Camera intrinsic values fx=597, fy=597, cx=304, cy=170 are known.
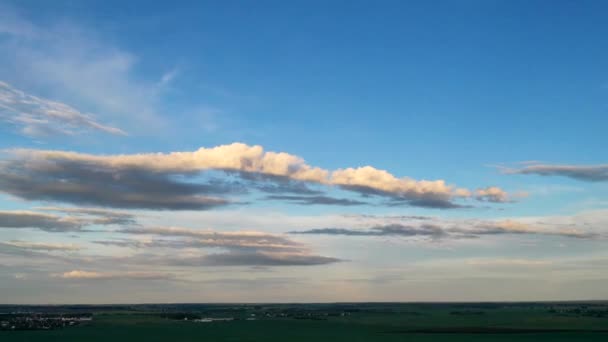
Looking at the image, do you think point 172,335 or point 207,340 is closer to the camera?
point 207,340

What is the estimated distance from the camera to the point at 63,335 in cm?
14350

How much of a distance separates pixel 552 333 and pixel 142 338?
97.5m

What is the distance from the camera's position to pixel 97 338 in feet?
438

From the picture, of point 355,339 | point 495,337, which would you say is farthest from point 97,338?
point 495,337

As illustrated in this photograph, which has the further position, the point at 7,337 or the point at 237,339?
the point at 7,337

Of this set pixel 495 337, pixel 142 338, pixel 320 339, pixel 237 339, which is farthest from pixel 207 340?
pixel 495 337

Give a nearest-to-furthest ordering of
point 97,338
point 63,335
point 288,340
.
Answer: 1. point 288,340
2. point 97,338
3. point 63,335

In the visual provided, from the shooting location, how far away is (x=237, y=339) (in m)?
130

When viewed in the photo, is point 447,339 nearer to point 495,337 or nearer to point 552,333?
point 495,337

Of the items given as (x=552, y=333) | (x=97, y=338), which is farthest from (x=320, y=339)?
(x=552, y=333)

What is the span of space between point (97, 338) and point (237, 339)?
32014 millimetres

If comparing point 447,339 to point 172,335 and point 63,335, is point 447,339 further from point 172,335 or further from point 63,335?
point 63,335

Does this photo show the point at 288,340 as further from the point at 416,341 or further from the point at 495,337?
the point at 495,337

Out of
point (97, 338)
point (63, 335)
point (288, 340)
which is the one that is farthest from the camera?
point (63, 335)
